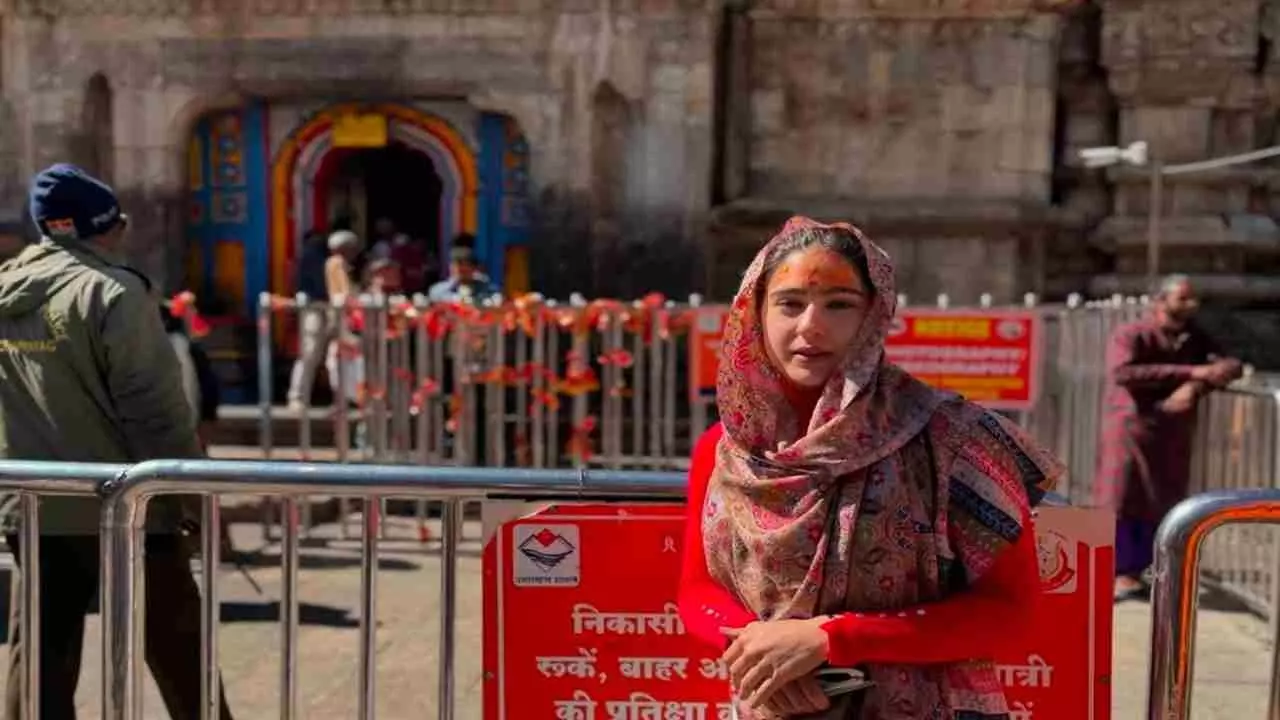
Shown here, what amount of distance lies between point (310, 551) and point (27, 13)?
23.5 ft

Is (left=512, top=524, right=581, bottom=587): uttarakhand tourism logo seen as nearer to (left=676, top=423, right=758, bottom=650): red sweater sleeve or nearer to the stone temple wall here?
(left=676, top=423, right=758, bottom=650): red sweater sleeve

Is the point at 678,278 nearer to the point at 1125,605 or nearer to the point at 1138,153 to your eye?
the point at 1138,153

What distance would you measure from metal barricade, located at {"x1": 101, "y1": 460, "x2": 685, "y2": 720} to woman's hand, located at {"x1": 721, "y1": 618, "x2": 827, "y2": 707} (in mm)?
848

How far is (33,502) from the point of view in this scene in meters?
3.31

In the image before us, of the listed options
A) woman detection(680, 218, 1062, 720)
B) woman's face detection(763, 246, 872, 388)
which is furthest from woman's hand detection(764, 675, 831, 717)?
woman's face detection(763, 246, 872, 388)

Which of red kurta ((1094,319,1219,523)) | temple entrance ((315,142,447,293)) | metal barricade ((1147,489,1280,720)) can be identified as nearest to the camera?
metal barricade ((1147,489,1280,720))

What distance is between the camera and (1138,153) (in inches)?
423

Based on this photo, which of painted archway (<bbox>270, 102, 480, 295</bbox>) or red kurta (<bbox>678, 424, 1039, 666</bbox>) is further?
painted archway (<bbox>270, 102, 480, 295</bbox>)

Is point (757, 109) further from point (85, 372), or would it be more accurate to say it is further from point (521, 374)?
point (85, 372)

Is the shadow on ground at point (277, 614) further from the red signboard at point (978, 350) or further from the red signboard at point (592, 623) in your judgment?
the red signboard at point (978, 350)

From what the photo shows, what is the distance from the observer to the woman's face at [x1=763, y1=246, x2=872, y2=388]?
2.24 metres

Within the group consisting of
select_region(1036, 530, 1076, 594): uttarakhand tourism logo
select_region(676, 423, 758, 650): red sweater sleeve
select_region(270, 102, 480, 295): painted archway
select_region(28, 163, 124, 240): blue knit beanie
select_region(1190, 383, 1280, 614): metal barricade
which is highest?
select_region(270, 102, 480, 295): painted archway

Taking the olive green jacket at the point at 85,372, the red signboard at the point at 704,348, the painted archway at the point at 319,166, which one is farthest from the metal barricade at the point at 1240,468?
the painted archway at the point at 319,166

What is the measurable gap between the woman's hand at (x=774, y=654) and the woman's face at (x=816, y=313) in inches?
17.5
